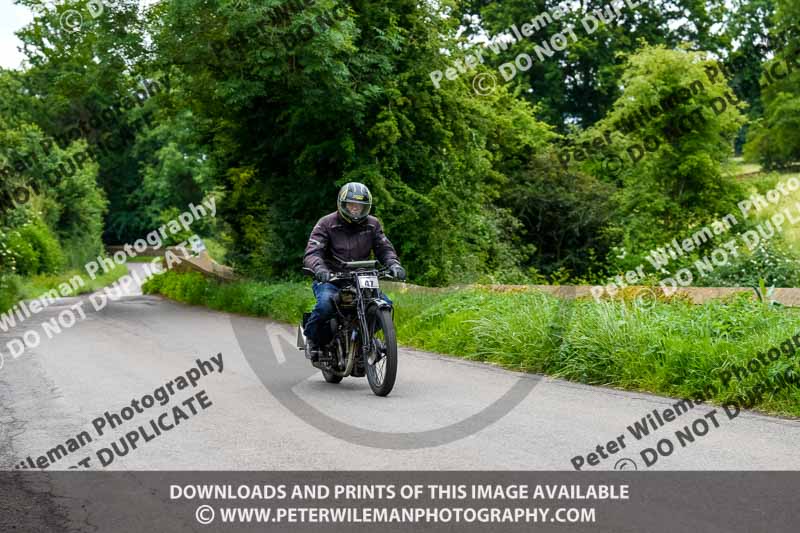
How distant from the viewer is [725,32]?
164 feet

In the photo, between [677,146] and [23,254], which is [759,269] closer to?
[677,146]

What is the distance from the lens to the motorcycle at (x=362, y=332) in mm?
8867

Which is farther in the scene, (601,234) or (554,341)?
(601,234)

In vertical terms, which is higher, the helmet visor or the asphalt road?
the helmet visor

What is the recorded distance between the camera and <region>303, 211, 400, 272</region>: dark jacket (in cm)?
966

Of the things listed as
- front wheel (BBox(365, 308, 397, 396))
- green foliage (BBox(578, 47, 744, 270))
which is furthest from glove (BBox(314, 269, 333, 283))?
green foliage (BBox(578, 47, 744, 270))

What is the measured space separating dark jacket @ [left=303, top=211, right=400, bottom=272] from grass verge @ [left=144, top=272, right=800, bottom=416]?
90.1 inches

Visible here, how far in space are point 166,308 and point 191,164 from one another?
4760cm

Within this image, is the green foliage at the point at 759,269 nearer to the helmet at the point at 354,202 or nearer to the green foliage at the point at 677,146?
the green foliage at the point at 677,146

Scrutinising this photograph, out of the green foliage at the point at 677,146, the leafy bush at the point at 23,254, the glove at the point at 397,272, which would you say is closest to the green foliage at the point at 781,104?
the green foliage at the point at 677,146

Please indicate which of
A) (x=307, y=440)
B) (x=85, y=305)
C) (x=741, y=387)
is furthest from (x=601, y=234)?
(x=307, y=440)

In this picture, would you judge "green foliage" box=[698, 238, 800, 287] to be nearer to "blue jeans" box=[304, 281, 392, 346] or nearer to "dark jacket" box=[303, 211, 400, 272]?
"dark jacket" box=[303, 211, 400, 272]

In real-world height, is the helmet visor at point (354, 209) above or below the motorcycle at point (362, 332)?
above
